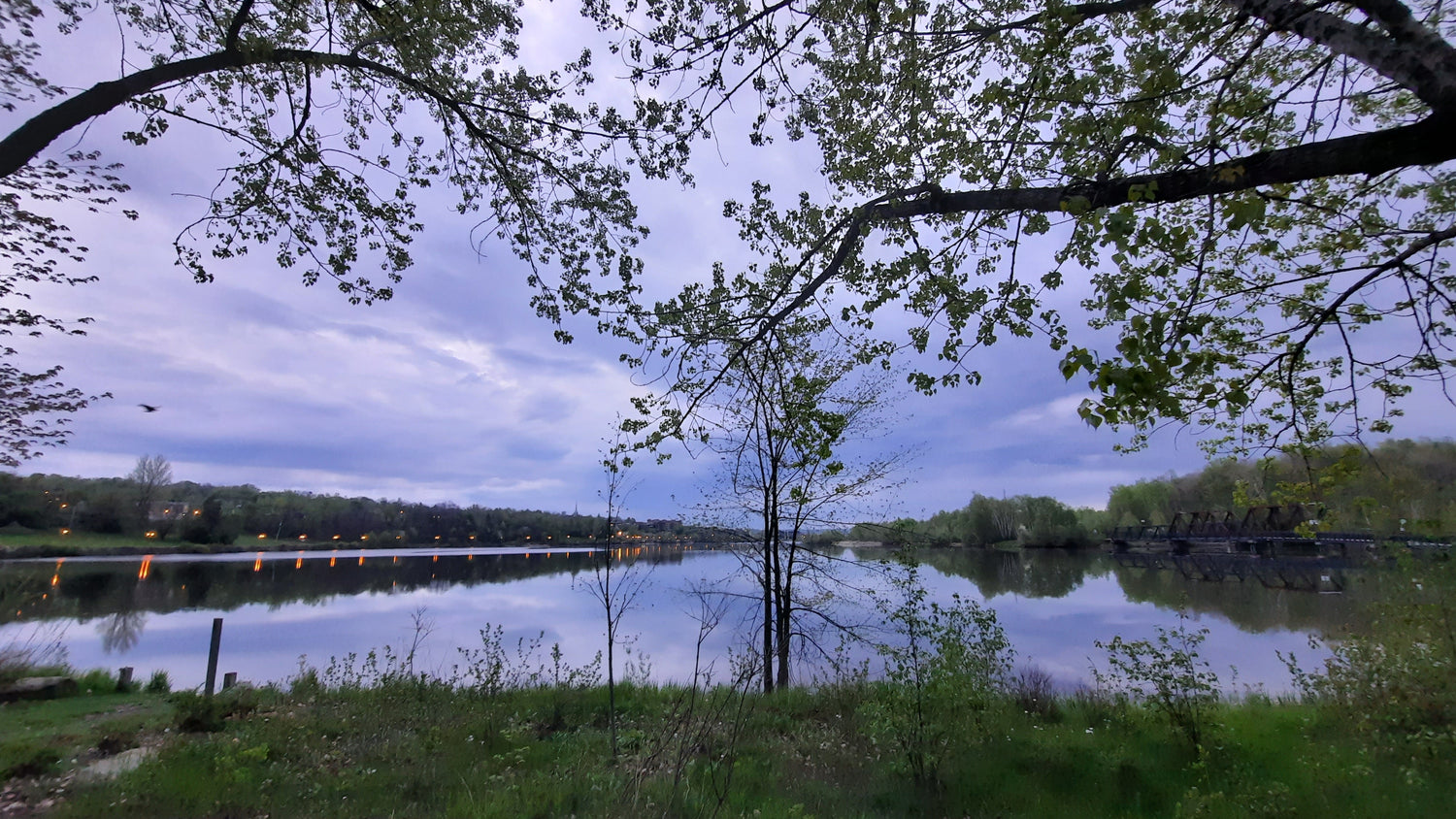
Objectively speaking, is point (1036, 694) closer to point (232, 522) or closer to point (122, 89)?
point (122, 89)

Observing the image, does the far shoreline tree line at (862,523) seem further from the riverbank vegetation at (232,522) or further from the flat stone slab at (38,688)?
the flat stone slab at (38,688)

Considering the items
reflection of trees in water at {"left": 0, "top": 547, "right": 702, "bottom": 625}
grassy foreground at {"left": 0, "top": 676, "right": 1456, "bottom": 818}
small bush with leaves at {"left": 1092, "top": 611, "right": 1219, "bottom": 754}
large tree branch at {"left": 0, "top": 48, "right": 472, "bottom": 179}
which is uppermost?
large tree branch at {"left": 0, "top": 48, "right": 472, "bottom": 179}

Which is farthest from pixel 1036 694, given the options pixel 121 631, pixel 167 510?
pixel 167 510

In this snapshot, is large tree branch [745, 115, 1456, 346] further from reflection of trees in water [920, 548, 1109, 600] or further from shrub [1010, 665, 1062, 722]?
reflection of trees in water [920, 548, 1109, 600]

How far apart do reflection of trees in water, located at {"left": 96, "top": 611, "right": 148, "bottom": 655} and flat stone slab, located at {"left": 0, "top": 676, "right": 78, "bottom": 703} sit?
812cm

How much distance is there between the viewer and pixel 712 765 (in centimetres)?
470

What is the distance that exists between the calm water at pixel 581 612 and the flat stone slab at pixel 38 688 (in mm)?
2053

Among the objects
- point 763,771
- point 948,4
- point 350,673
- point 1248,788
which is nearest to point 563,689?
point 350,673

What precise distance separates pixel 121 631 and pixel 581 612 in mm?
14856

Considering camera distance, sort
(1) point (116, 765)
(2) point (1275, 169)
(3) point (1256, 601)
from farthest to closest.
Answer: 1. (3) point (1256, 601)
2. (1) point (116, 765)
3. (2) point (1275, 169)

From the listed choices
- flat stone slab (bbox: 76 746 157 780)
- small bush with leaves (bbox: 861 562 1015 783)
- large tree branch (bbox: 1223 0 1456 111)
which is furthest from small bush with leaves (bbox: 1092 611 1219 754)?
flat stone slab (bbox: 76 746 157 780)

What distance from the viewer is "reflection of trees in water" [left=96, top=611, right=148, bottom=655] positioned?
16.2 metres

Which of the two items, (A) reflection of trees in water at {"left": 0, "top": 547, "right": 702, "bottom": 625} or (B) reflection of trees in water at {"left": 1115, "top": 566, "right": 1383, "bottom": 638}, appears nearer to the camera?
(B) reflection of trees in water at {"left": 1115, "top": 566, "right": 1383, "bottom": 638}

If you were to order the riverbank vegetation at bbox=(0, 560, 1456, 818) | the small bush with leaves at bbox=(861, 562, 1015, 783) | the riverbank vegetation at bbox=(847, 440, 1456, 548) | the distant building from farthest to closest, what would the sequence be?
the distant building → the small bush with leaves at bbox=(861, 562, 1015, 783) → the riverbank vegetation at bbox=(0, 560, 1456, 818) → the riverbank vegetation at bbox=(847, 440, 1456, 548)
